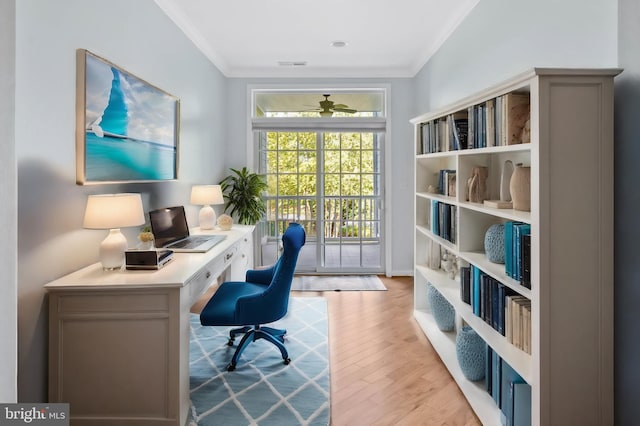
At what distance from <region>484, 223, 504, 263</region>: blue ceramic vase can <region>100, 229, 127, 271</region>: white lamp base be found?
2.08 metres

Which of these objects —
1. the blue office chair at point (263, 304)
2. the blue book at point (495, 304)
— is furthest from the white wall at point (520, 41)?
the blue office chair at point (263, 304)

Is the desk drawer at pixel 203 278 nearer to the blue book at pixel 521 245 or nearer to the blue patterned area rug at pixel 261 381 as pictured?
the blue patterned area rug at pixel 261 381

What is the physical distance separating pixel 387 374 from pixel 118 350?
165 centimetres

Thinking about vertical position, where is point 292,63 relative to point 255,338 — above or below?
above

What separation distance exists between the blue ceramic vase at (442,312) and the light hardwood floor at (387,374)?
19cm

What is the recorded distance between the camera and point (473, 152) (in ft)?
8.24

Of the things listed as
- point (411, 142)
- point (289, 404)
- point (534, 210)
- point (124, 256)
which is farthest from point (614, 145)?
point (411, 142)

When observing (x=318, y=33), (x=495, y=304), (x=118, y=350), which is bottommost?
(x=118, y=350)

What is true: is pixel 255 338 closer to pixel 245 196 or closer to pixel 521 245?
pixel 521 245

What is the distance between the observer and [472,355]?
250 cm

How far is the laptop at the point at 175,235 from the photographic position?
289cm

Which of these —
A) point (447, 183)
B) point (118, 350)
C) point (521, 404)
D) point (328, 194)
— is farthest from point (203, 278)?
point (328, 194)

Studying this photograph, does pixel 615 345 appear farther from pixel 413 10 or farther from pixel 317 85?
pixel 317 85

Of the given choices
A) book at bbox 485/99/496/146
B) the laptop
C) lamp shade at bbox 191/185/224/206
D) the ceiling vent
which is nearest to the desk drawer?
the laptop
